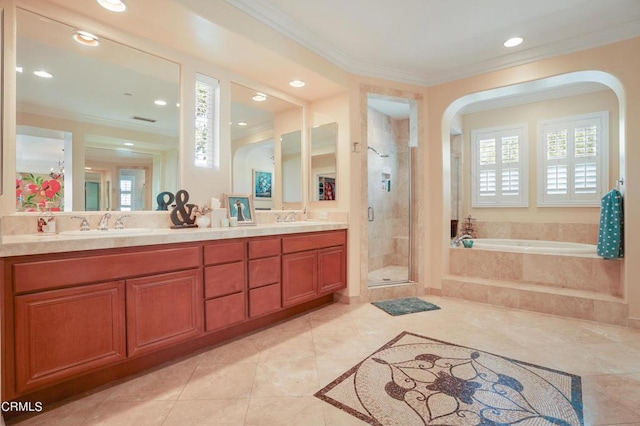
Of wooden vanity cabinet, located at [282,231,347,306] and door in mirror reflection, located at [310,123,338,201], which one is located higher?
door in mirror reflection, located at [310,123,338,201]

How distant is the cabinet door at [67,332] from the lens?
1.51 metres

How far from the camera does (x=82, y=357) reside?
168 centimetres

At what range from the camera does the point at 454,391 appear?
183 cm

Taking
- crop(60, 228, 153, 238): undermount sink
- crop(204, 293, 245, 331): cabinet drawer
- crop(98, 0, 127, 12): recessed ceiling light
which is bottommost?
crop(204, 293, 245, 331): cabinet drawer

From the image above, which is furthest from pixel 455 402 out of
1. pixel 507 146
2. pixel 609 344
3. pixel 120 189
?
pixel 507 146

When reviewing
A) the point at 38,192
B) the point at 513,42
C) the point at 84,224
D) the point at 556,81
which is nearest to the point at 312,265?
the point at 84,224

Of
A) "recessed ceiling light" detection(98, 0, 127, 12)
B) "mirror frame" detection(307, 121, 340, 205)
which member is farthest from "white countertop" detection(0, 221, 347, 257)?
"recessed ceiling light" detection(98, 0, 127, 12)

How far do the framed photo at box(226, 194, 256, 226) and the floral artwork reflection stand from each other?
125 centimetres

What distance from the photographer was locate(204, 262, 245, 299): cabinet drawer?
2248 millimetres

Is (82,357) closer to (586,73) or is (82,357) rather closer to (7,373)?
(7,373)

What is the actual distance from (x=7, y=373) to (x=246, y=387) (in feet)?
3.81

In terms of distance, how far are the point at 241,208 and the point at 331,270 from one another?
3.83ft

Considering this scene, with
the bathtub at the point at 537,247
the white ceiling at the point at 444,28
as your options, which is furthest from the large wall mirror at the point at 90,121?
the bathtub at the point at 537,247

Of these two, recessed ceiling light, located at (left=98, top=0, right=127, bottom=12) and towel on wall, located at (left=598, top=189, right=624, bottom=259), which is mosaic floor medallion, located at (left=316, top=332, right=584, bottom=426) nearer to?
towel on wall, located at (left=598, top=189, right=624, bottom=259)
